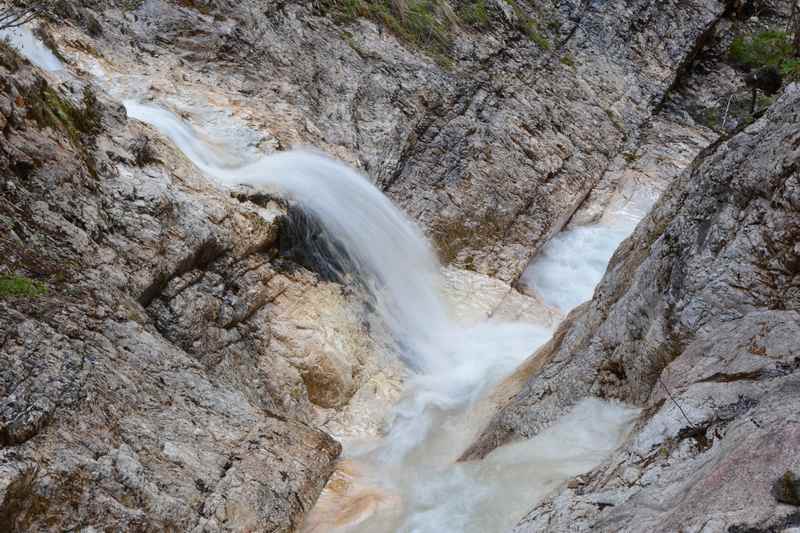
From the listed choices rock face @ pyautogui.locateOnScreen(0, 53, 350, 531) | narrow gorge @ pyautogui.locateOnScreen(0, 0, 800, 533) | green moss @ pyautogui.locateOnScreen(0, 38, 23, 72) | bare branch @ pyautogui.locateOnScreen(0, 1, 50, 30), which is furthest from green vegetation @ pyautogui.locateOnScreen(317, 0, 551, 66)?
green moss @ pyautogui.locateOnScreen(0, 38, 23, 72)

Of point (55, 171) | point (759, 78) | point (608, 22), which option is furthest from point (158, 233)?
point (759, 78)

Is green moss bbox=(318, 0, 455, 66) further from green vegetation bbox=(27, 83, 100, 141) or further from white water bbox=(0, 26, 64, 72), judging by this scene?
green vegetation bbox=(27, 83, 100, 141)

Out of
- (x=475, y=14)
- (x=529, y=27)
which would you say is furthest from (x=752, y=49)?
(x=475, y=14)

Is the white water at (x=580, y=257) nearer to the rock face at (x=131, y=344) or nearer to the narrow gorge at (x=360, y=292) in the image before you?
the narrow gorge at (x=360, y=292)

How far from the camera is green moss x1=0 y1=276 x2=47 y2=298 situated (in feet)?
19.3

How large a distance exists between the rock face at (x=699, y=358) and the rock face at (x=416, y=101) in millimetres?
7535

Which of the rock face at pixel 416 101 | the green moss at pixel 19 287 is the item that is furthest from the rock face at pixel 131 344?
the rock face at pixel 416 101

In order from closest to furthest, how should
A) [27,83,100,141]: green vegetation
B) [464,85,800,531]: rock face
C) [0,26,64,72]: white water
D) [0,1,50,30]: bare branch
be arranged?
1. [464,85,800,531]: rock face
2. [0,1,50,30]: bare branch
3. [27,83,100,141]: green vegetation
4. [0,26,64,72]: white water

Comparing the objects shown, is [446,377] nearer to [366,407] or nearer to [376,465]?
[366,407]

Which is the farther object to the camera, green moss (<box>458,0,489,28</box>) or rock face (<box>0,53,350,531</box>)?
green moss (<box>458,0,489,28</box>)

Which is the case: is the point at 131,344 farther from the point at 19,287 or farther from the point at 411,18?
the point at 411,18

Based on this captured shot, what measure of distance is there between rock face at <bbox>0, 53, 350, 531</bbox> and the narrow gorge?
0.10 ft

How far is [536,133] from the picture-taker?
18047 millimetres

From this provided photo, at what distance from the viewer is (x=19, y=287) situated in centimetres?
602
